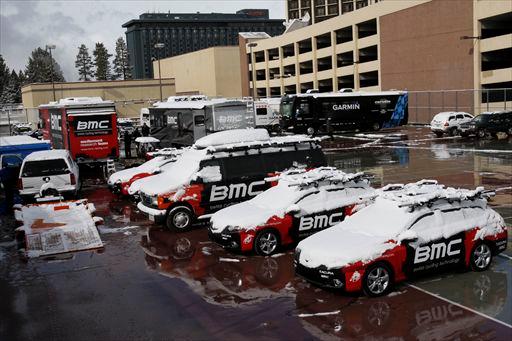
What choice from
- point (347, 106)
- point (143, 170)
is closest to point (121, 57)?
point (347, 106)

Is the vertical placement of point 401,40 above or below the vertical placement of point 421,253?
above

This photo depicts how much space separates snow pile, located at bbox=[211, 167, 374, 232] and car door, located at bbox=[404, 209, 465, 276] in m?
2.24

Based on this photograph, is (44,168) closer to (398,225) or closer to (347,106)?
(398,225)

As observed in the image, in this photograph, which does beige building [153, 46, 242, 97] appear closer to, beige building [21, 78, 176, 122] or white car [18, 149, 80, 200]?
beige building [21, 78, 176, 122]

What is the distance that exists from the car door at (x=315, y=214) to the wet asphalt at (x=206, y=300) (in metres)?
0.65

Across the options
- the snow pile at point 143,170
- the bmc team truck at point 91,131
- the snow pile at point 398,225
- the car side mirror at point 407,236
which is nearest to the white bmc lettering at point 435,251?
the snow pile at point 398,225

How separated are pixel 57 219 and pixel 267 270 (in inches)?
309

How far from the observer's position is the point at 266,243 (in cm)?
1316

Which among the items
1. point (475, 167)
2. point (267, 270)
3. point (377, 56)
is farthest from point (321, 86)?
point (267, 270)

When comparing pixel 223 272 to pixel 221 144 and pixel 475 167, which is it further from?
pixel 475 167

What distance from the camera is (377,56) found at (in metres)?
67.1

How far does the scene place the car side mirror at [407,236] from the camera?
1051 centimetres

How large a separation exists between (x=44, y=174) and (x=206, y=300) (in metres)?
12.1

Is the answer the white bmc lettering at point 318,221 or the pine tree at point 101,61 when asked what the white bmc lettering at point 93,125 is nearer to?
the white bmc lettering at point 318,221
